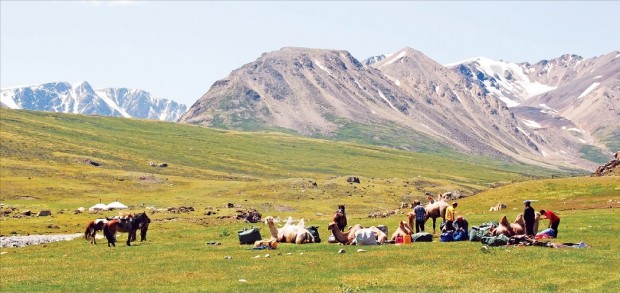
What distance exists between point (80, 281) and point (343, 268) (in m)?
14.0

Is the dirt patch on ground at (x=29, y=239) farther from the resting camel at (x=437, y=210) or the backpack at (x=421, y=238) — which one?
the backpack at (x=421, y=238)

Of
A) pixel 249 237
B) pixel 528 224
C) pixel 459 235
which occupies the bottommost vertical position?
pixel 249 237

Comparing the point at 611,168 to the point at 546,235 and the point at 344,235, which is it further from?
the point at 344,235

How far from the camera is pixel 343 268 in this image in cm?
3672

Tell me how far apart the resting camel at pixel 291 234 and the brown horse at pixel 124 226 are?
13193 millimetres

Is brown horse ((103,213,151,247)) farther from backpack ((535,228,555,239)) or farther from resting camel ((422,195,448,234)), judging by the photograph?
backpack ((535,228,555,239))

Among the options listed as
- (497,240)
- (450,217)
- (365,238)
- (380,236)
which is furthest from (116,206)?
(497,240)

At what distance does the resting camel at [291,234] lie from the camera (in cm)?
5019

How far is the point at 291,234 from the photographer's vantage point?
168 ft

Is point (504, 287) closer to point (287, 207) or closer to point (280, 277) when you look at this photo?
point (280, 277)

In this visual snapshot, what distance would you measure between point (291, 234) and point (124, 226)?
16.1m

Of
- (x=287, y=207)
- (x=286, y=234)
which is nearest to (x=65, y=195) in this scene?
(x=287, y=207)

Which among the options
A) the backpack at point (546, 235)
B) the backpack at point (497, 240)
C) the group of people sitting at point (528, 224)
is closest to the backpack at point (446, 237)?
the group of people sitting at point (528, 224)

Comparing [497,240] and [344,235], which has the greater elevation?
[497,240]
